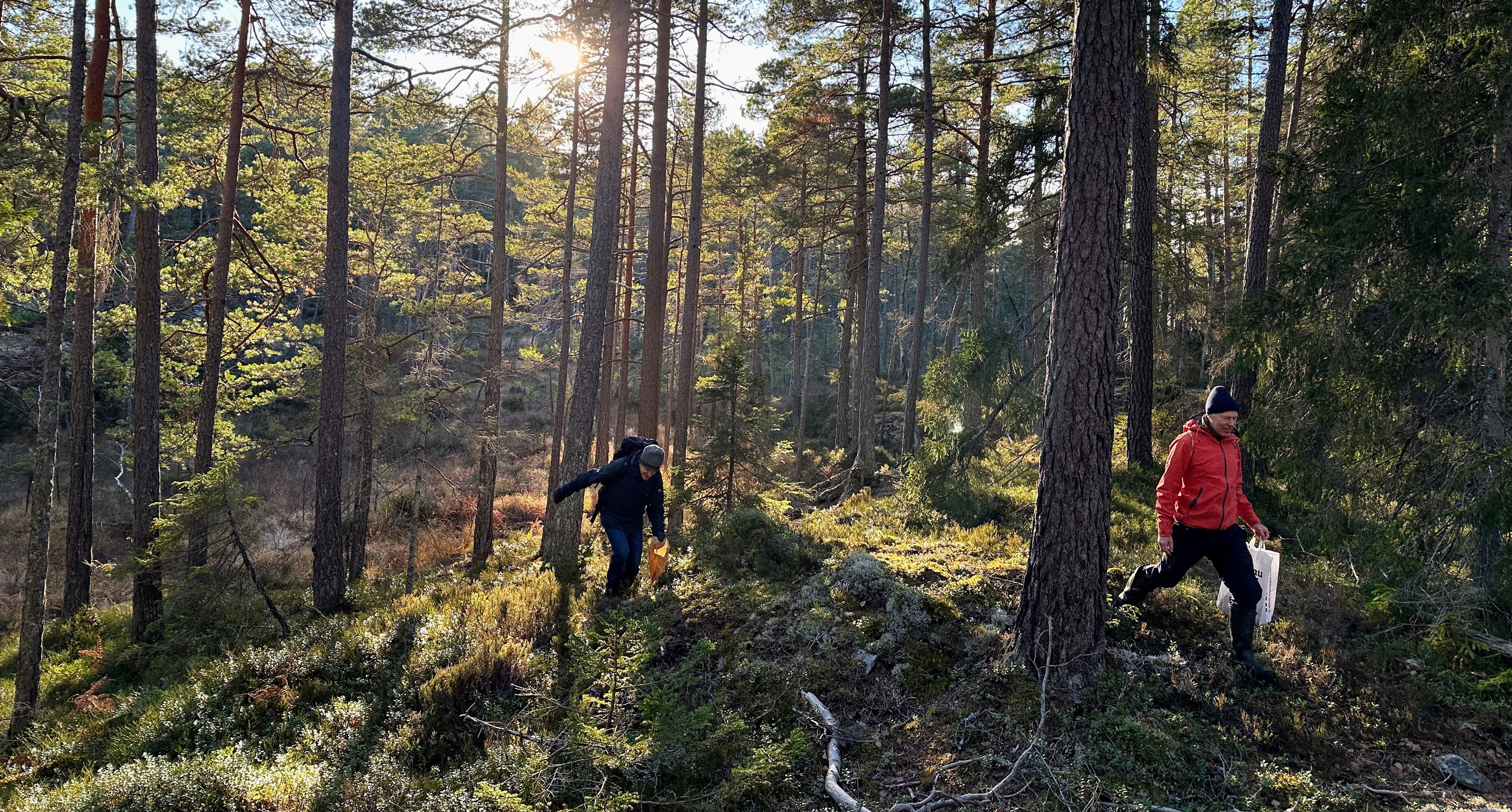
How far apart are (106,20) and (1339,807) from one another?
1695 cm

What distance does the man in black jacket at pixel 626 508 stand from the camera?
7.48 meters

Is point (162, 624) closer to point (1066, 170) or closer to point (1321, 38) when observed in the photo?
point (1066, 170)

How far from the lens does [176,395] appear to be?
547 inches

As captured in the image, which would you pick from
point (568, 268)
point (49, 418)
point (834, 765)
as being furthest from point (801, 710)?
point (568, 268)

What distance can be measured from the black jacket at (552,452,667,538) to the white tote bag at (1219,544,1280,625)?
541cm

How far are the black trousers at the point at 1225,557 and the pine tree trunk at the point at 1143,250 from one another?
5649 millimetres

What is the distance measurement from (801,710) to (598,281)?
663cm

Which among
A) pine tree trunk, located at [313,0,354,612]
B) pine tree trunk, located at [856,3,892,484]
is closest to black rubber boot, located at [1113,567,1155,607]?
pine tree trunk, located at [856,3,892,484]

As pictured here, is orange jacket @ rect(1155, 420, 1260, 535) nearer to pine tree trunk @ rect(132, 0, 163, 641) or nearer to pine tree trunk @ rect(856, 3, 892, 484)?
pine tree trunk @ rect(856, 3, 892, 484)

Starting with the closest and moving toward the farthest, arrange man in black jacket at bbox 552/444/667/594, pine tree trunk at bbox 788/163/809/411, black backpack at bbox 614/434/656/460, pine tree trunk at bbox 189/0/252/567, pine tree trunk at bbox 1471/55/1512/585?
pine tree trunk at bbox 1471/55/1512/585 < man in black jacket at bbox 552/444/667/594 < black backpack at bbox 614/434/656/460 < pine tree trunk at bbox 189/0/252/567 < pine tree trunk at bbox 788/163/809/411

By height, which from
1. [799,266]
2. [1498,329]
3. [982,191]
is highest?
[799,266]

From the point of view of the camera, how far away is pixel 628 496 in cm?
748

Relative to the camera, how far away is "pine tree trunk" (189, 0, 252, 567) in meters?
11.2

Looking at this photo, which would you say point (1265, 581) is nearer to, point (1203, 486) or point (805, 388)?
point (1203, 486)
